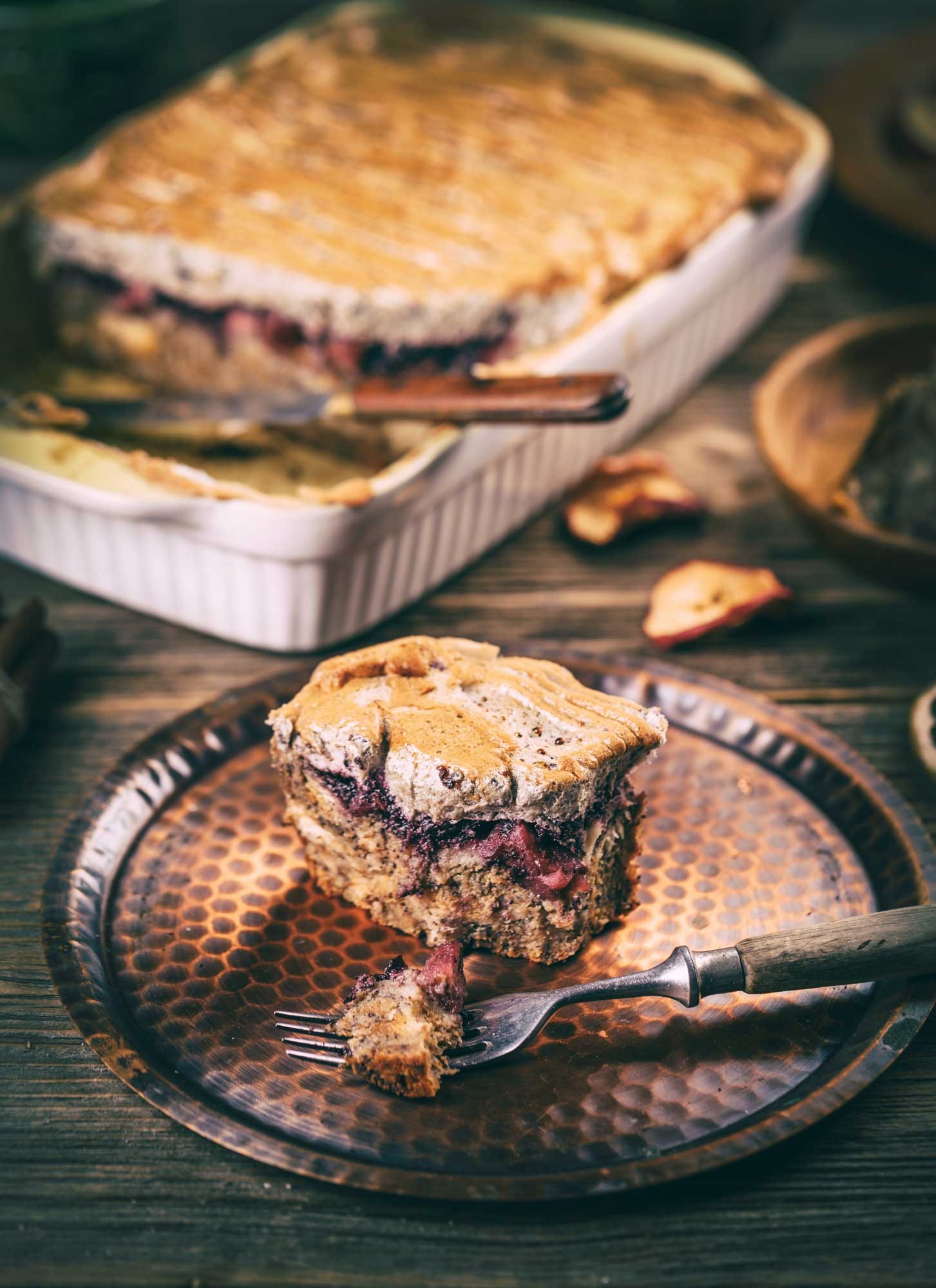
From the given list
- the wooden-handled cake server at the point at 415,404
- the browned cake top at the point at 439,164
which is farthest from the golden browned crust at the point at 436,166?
the wooden-handled cake server at the point at 415,404

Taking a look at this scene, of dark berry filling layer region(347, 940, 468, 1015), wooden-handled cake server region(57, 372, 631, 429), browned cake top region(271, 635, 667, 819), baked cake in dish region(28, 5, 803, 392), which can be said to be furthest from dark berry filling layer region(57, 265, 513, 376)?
dark berry filling layer region(347, 940, 468, 1015)

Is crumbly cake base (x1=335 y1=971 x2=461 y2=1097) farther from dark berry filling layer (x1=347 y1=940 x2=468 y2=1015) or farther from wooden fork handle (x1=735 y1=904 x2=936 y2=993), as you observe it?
wooden fork handle (x1=735 y1=904 x2=936 y2=993)

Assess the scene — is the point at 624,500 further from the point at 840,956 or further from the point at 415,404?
the point at 840,956

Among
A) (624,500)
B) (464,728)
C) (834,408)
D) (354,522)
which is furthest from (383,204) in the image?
(464,728)

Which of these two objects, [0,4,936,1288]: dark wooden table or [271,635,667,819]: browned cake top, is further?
[271,635,667,819]: browned cake top

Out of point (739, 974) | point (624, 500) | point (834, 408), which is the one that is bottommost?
point (624, 500)

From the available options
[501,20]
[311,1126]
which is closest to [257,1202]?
[311,1126]
